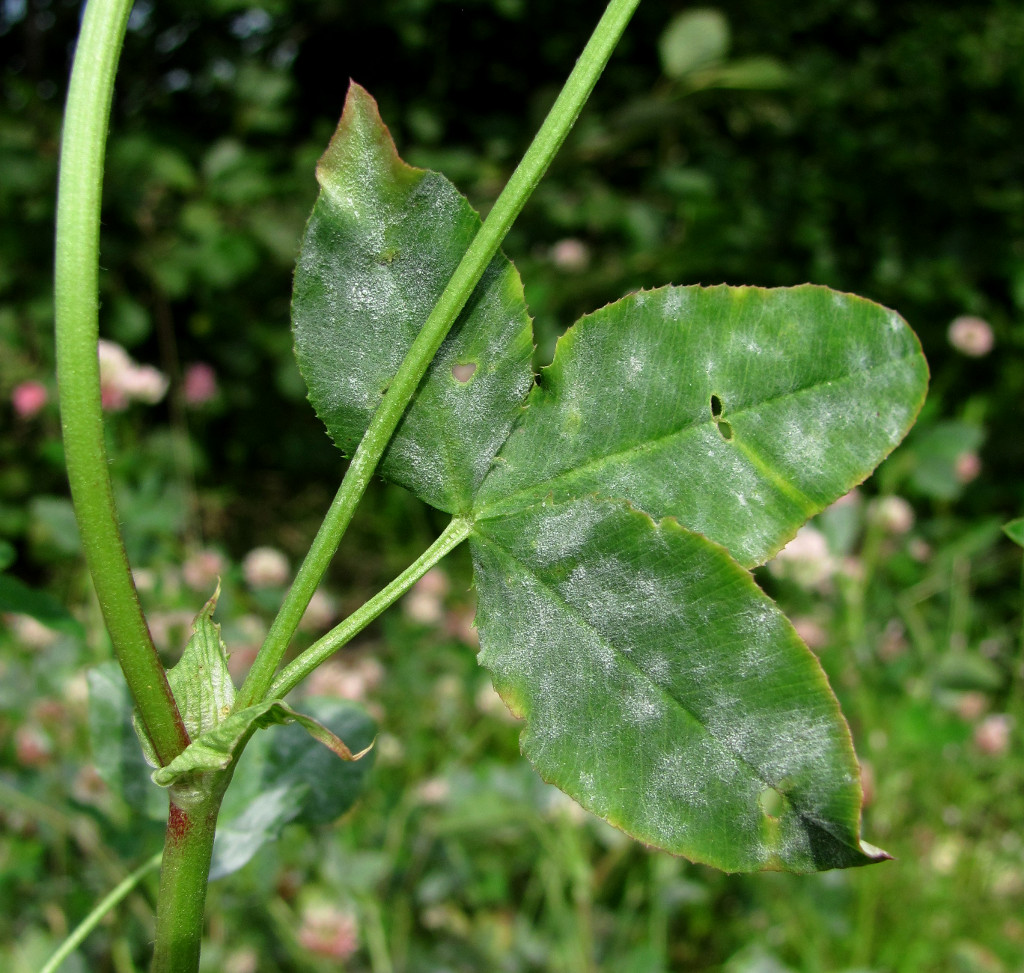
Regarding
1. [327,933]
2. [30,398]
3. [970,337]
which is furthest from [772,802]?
[970,337]

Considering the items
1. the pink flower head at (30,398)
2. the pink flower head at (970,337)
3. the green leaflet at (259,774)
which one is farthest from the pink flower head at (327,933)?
the pink flower head at (970,337)

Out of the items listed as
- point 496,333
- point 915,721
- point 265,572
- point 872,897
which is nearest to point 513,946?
point 872,897

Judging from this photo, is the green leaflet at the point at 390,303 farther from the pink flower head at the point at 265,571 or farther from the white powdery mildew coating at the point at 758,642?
the pink flower head at the point at 265,571

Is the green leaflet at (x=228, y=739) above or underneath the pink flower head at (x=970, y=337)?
above

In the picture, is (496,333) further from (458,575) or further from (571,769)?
(458,575)

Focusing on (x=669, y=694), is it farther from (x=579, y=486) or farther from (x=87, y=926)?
(x=87, y=926)

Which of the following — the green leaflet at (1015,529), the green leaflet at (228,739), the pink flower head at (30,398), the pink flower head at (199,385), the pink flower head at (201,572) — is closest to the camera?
the green leaflet at (228,739)
